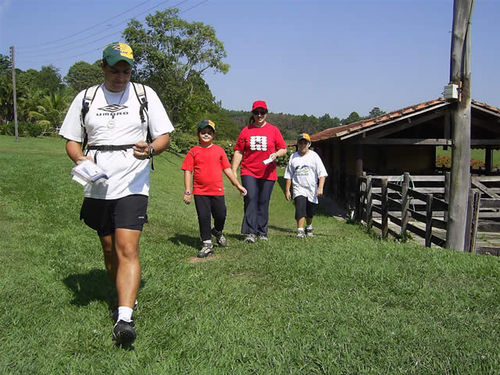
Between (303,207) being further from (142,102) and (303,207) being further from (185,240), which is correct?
(142,102)

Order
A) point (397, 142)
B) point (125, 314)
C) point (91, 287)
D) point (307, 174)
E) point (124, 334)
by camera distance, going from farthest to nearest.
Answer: point (397, 142) → point (307, 174) → point (91, 287) → point (125, 314) → point (124, 334)

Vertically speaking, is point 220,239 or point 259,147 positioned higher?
point 259,147

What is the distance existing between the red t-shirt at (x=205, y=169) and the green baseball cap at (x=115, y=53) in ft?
9.99

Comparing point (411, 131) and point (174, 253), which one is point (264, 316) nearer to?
point (174, 253)

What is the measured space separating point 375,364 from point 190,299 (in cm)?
174

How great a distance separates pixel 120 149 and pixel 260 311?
5.37 feet

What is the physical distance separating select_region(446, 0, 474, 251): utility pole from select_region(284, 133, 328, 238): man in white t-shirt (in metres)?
2.14

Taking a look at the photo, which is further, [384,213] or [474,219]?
[384,213]

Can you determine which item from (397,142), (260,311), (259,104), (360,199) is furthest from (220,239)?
(397,142)

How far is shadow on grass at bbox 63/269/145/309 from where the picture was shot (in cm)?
418

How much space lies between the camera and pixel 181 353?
10.4ft

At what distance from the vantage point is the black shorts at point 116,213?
144 inches

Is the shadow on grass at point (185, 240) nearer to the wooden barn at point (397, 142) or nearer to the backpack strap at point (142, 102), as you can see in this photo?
the backpack strap at point (142, 102)

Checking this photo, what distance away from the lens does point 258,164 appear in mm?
7445
